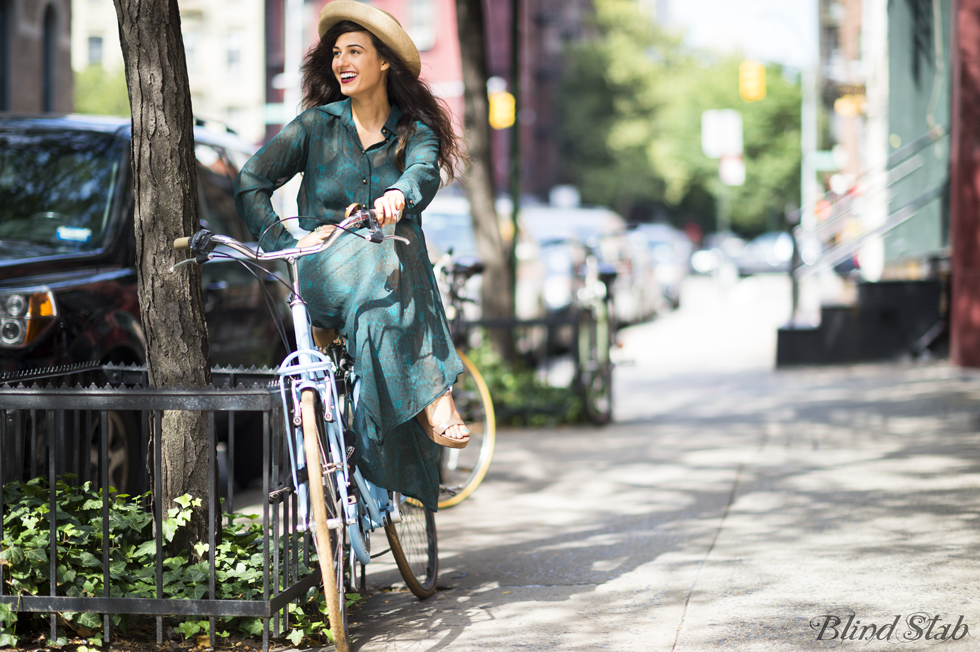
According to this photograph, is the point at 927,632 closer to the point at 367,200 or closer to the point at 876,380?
the point at 367,200

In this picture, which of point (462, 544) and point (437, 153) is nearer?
point (437, 153)

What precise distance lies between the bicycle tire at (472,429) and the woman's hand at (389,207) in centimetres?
230

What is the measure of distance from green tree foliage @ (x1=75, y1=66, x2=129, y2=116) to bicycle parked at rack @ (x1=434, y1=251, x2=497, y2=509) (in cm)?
3583

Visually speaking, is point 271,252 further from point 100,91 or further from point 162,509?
point 100,91

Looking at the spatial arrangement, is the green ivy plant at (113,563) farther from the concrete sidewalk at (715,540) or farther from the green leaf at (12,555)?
the concrete sidewalk at (715,540)

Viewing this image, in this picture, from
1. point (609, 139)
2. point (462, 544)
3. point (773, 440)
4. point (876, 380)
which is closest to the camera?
point (462, 544)

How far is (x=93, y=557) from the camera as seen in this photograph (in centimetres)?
396

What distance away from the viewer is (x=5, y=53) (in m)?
13.2

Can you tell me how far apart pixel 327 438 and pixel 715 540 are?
7.45 feet

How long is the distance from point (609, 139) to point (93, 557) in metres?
57.3

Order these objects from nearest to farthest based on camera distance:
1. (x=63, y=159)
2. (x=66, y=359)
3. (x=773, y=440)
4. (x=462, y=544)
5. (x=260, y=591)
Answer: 1. (x=260, y=591)
2. (x=66, y=359)
3. (x=462, y=544)
4. (x=63, y=159)
5. (x=773, y=440)

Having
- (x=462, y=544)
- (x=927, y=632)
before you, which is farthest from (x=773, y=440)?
(x=927, y=632)

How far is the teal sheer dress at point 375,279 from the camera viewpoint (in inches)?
163

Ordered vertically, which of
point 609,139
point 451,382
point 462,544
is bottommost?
point 462,544
